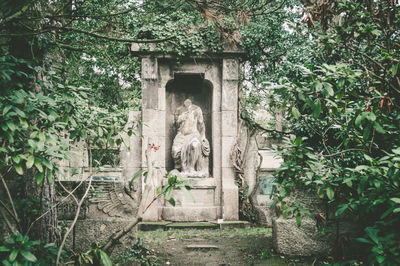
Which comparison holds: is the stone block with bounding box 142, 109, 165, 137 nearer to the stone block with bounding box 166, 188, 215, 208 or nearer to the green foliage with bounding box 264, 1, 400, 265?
the stone block with bounding box 166, 188, 215, 208

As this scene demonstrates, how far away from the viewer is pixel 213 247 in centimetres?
537

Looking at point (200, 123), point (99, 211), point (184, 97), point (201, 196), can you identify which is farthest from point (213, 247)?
point (184, 97)

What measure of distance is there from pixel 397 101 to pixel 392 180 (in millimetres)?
1020

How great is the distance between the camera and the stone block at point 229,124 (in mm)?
7805

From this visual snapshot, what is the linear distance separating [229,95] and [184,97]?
4.76 ft

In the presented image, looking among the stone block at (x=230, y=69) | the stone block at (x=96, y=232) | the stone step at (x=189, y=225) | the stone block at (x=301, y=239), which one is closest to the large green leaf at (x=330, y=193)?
the stone block at (x=301, y=239)

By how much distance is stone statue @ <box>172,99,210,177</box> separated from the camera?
25.5ft

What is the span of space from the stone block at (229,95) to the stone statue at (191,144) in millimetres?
711

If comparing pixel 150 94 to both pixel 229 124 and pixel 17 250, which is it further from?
pixel 17 250

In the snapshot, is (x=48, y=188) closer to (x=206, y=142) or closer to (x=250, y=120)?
(x=206, y=142)

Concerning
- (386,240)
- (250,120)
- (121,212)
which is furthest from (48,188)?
(250,120)

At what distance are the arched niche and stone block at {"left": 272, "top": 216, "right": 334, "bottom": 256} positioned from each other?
3998mm

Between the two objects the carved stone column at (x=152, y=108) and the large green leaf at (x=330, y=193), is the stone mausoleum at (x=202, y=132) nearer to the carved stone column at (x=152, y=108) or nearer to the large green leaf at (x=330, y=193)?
the carved stone column at (x=152, y=108)

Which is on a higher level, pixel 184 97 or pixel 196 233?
pixel 184 97
